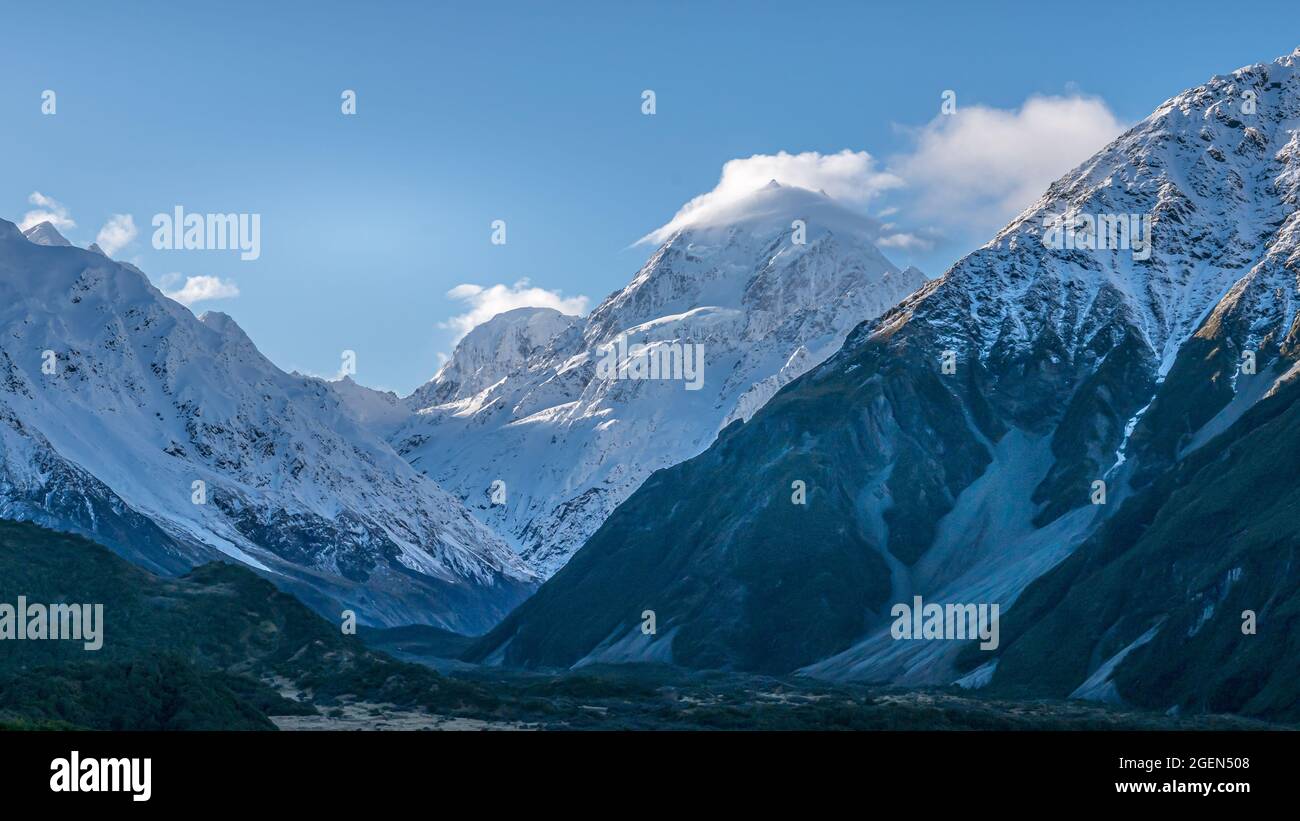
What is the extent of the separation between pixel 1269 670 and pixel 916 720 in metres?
51.6

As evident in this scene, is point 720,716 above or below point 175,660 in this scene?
below

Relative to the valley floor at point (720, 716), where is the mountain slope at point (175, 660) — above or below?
above

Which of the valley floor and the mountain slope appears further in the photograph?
the valley floor

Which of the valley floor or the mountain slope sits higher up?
the mountain slope

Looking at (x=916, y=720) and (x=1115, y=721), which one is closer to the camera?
(x=916, y=720)

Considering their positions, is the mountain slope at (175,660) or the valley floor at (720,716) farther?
the valley floor at (720,716)

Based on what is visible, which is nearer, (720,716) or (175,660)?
(175,660)

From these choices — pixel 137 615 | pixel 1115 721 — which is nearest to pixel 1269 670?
pixel 1115 721

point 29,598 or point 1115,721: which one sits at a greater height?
point 29,598
